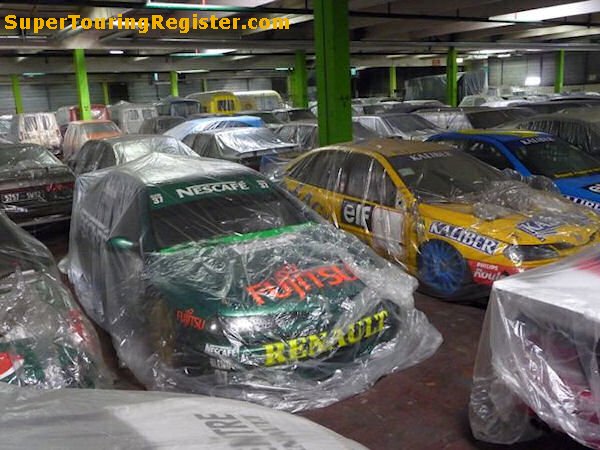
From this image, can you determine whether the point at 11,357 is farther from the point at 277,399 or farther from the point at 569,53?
the point at 569,53

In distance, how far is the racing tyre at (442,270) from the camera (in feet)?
15.7

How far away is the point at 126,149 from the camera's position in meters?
8.37

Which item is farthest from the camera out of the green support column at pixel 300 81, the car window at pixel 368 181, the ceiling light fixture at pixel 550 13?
the green support column at pixel 300 81

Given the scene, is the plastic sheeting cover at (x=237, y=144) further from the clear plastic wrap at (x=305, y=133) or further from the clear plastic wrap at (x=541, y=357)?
the clear plastic wrap at (x=541, y=357)

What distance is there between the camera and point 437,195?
530cm

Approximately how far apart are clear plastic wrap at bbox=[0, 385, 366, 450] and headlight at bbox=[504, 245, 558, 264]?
3098 millimetres

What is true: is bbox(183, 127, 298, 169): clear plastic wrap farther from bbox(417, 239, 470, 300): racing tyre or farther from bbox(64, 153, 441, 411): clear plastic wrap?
bbox(417, 239, 470, 300): racing tyre

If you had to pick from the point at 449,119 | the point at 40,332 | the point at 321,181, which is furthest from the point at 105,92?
the point at 40,332

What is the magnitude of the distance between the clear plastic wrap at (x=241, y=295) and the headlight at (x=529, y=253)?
922mm

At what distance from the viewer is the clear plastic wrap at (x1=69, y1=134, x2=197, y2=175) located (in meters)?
8.28

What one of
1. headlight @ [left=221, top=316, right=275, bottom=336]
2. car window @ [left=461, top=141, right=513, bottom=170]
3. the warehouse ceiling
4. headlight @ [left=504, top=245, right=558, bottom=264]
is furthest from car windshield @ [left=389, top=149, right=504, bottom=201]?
the warehouse ceiling

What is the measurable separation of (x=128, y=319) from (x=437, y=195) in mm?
3071

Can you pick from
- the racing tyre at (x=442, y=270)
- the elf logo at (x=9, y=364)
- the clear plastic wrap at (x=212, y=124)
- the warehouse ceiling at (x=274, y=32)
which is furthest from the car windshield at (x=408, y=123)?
the elf logo at (x=9, y=364)

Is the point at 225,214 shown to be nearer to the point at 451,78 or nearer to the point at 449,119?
the point at 449,119
